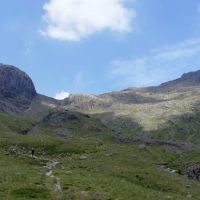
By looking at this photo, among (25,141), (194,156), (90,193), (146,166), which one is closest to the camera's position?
(90,193)

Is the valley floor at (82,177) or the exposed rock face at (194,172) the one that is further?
the exposed rock face at (194,172)

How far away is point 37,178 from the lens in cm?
6000

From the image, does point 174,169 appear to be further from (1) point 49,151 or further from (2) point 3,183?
(2) point 3,183

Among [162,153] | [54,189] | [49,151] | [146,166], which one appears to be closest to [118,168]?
Answer: [146,166]

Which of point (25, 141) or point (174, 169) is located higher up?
point (25, 141)

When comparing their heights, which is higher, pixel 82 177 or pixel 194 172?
pixel 82 177

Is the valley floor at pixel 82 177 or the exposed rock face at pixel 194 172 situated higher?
the valley floor at pixel 82 177

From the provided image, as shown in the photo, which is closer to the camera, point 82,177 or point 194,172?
point 82,177

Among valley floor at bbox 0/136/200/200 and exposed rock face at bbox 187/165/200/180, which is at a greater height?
valley floor at bbox 0/136/200/200

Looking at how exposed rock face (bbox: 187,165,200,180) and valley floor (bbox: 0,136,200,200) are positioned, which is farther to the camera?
exposed rock face (bbox: 187,165,200,180)

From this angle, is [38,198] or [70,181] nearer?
[38,198]

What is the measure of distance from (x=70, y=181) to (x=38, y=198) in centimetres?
979

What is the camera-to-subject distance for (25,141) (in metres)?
114

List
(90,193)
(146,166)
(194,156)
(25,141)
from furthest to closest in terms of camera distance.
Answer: (194,156) → (25,141) → (146,166) → (90,193)
